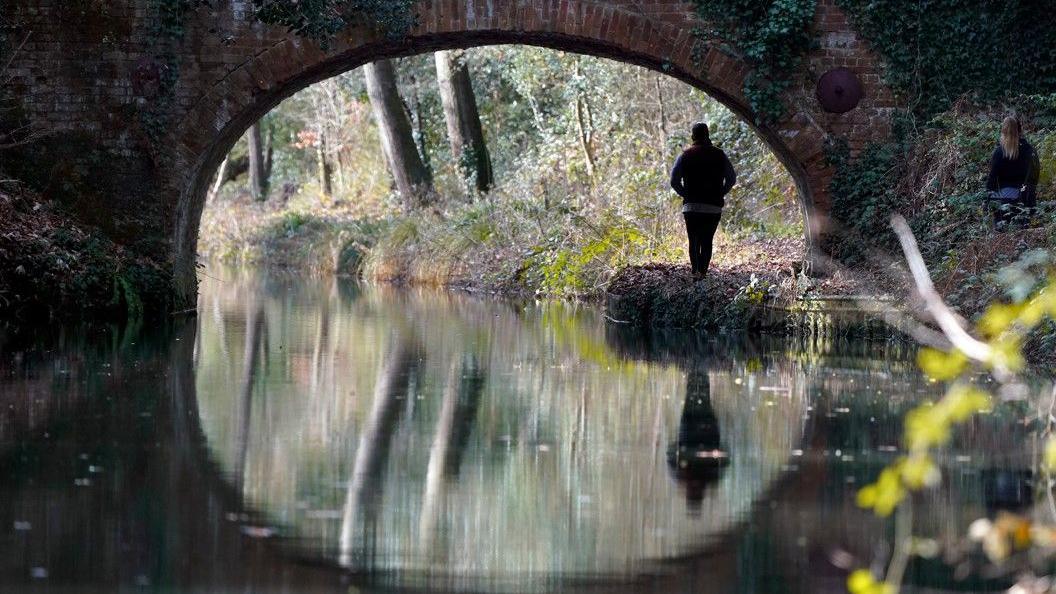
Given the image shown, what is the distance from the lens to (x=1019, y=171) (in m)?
15.8

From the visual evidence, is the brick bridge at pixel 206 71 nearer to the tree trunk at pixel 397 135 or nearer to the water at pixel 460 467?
the water at pixel 460 467

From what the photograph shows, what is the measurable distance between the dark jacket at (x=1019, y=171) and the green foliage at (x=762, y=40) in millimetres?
3053

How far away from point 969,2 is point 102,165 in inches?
378

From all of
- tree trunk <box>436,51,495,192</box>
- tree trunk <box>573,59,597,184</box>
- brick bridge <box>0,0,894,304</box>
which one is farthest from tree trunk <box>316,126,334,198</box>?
brick bridge <box>0,0,894,304</box>

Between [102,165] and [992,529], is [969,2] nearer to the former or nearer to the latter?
[102,165]

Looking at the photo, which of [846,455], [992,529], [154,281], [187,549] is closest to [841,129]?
[154,281]

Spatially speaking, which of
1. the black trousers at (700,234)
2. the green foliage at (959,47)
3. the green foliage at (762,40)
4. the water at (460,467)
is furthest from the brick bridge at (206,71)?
the water at (460,467)

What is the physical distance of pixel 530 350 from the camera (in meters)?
15.2

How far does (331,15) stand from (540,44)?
2472mm

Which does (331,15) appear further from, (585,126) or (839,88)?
(585,126)

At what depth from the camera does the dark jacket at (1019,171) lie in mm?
15789

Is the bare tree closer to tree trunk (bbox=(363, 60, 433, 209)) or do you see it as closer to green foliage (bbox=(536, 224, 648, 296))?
tree trunk (bbox=(363, 60, 433, 209))

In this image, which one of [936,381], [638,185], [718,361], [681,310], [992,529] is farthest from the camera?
[638,185]

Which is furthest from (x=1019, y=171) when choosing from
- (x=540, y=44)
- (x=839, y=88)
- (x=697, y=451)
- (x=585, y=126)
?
(x=585, y=126)
